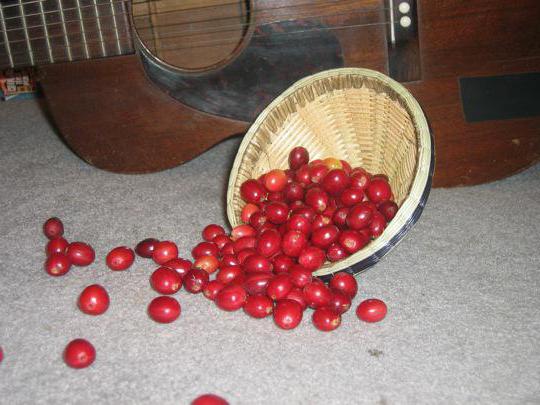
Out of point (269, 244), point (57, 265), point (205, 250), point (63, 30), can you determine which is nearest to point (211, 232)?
point (205, 250)

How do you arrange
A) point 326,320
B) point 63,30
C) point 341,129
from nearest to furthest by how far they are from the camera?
point 326,320 < point 341,129 < point 63,30

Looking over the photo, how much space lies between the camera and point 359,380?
0.80m

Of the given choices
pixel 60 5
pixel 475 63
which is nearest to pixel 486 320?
pixel 475 63

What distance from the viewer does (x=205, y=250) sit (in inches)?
42.2

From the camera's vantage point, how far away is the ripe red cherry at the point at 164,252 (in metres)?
1.08

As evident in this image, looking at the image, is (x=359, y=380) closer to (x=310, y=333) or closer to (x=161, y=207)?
(x=310, y=333)

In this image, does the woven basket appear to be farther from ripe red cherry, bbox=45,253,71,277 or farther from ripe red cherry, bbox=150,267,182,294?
ripe red cherry, bbox=45,253,71,277

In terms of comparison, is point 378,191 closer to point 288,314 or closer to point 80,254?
point 288,314

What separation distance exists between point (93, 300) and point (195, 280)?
0.55ft

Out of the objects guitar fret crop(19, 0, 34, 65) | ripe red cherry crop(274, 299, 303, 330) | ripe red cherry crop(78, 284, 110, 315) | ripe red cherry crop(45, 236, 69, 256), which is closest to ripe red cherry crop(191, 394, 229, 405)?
ripe red cherry crop(274, 299, 303, 330)

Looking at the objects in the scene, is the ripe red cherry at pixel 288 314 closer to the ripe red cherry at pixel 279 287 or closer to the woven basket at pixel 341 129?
the ripe red cherry at pixel 279 287

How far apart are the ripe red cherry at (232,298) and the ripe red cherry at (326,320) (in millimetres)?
125

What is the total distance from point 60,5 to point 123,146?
0.35m

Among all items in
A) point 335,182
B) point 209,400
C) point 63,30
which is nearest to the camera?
point 209,400
